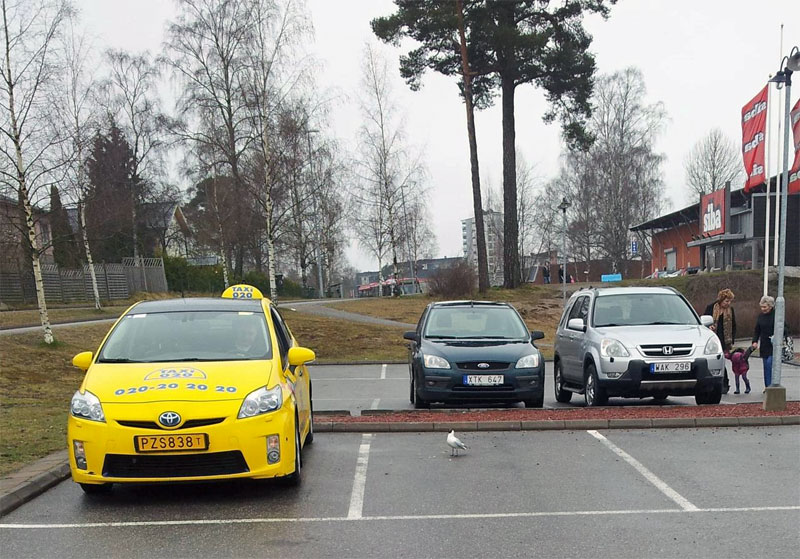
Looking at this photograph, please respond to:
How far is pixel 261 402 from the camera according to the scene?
20.5ft

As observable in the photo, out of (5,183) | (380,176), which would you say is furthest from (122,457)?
(380,176)

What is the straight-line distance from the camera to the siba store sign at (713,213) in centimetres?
5153

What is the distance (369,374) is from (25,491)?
1298 cm

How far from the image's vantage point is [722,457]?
7.66 m

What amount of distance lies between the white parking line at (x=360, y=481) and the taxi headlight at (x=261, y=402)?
96cm

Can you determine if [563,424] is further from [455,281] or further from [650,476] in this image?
[455,281]

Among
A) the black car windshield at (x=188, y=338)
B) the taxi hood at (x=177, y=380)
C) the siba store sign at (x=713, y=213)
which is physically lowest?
the taxi hood at (x=177, y=380)

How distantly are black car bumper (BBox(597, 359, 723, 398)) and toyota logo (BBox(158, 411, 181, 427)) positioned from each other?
680 cm

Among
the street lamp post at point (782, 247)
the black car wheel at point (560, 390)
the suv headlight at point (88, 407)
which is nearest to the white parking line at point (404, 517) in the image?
the suv headlight at point (88, 407)

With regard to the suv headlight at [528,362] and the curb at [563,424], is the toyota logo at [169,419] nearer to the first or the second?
the curb at [563,424]

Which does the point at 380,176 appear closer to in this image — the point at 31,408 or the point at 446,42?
the point at 446,42

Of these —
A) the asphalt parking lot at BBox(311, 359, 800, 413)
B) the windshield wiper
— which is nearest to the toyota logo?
the windshield wiper

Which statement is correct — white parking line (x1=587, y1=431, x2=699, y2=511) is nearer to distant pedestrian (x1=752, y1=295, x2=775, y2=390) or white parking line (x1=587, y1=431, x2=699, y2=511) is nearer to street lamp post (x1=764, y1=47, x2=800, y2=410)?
street lamp post (x1=764, y1=47, x2=800, y2=410)

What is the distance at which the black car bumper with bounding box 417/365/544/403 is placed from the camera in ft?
35.3
